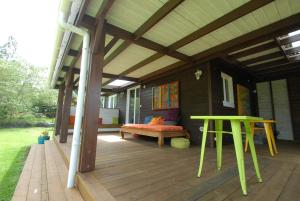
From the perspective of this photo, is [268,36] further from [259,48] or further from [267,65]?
[267,65]

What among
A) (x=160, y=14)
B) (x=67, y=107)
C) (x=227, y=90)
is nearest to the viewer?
(x=160, y=14)

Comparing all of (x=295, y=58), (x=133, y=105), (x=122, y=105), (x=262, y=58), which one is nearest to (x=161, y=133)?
(x=262, y=58)

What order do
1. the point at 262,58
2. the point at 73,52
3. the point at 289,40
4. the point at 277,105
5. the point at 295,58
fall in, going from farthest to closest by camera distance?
the point at 277,105 → the point at 262,58 → the point at 295,58 → the point at 73,52 → the point at 289,40

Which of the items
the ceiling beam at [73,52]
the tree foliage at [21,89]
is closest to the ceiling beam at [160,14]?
the ceiling beam at [73,52]

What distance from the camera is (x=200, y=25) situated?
2.74m

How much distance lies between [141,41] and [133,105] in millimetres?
4801

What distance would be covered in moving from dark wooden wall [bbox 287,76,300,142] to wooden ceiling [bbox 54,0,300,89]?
4.97 feet

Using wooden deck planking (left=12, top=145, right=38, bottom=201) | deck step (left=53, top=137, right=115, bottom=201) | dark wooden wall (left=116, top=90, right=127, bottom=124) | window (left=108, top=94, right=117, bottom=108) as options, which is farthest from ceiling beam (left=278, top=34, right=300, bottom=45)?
window (left=108, top=94, right=117, bottom=108)

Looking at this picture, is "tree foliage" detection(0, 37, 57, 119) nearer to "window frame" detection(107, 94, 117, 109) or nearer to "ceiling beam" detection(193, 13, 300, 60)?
"window frame" detection(107, 94, 117, 109)

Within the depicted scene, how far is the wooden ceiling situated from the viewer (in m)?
2.26

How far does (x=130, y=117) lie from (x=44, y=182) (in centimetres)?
593

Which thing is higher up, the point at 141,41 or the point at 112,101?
the point at 141,41

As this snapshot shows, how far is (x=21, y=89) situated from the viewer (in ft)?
45.2

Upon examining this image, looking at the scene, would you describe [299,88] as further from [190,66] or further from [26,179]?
[26,179]
